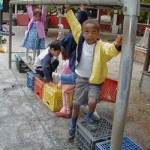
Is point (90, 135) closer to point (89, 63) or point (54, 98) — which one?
point (89, 63)

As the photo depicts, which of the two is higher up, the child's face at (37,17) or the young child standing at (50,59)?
the child's face at (37,17)

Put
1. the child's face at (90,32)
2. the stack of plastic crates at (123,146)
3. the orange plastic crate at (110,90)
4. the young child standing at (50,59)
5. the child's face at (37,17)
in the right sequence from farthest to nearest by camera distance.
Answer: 1. the child's face at (37,17)
2. the young child standing at (50,59)
3. the orange plastic crate at (110,90)
4. the child's face at (90,32)
5. the stack of plastic crates at (123,146)

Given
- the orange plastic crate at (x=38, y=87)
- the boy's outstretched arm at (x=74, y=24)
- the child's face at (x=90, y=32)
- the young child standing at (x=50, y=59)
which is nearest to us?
the child's face at (x=90, y=32)

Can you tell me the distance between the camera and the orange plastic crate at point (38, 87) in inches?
197

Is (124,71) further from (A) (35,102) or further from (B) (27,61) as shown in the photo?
(B) (27,61)

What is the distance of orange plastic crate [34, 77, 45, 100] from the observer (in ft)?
16.5

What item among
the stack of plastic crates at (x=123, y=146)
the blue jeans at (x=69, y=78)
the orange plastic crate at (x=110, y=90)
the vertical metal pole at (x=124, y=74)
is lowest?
the stack of plastic crates at (x=123, y=146)

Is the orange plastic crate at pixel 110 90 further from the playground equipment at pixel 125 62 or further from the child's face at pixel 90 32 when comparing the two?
the playground equipment at pixel 125 62

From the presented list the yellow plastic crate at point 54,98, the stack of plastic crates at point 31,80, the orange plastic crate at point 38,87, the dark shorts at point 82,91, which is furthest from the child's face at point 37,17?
the dark shorts at point 82,91

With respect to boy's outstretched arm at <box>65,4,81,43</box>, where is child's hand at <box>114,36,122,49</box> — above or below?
below

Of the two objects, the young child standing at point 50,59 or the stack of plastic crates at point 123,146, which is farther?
the young child standing at point 50,59

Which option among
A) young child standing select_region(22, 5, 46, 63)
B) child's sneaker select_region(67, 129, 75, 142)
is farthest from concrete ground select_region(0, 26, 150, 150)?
young child standing select_region(22, 5, 46, 63)

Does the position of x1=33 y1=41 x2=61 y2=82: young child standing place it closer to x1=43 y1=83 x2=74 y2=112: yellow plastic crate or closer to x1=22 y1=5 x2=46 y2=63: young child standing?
x1=43 y1=83 x2=74 y2=112: yellow plastic crate

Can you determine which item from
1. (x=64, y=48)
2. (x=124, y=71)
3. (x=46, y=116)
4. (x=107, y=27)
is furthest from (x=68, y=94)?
(x=107, y=27)
